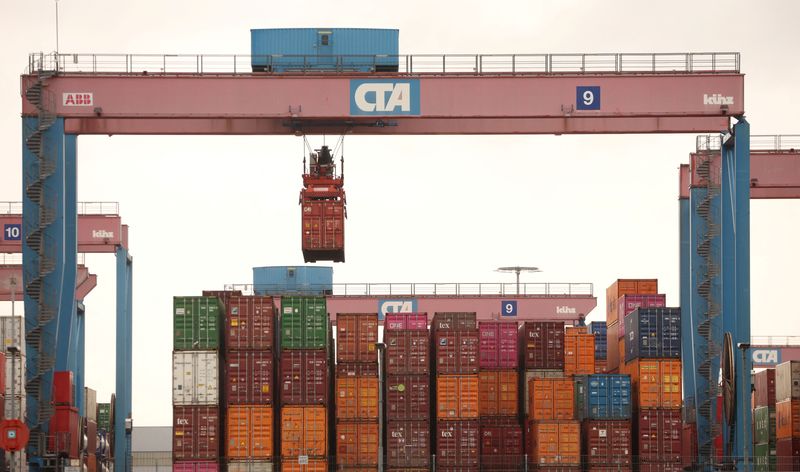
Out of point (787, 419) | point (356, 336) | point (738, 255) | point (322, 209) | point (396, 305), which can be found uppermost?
point (322, 209)

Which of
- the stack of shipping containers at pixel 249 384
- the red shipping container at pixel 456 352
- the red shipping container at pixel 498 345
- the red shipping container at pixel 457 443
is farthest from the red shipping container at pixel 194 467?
the red shipping container at pixel 498 345

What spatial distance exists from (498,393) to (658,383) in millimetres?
5750

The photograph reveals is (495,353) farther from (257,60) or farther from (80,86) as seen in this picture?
(80,86)

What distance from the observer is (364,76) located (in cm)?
5319

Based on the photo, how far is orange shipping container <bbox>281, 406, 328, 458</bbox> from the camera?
54.7m

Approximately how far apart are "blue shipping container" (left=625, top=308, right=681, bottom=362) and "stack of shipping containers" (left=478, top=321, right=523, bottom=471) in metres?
4.61

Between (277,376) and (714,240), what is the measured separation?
56.3 ft

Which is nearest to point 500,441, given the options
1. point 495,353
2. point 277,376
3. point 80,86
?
point 495,353

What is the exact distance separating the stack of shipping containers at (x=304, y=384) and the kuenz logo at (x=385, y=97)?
23.7 feet

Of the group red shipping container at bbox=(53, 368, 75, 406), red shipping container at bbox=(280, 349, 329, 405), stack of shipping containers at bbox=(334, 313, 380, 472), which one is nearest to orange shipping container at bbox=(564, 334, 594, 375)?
stack of shipping containers at bbox=(334, 313, 380, 472)

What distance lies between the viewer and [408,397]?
56.8 metres

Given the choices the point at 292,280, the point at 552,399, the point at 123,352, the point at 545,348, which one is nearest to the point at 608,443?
the point at 552,399

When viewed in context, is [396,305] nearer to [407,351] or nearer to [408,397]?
[407,351]

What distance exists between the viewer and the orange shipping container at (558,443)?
56.4 m
